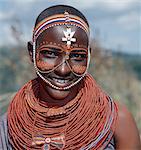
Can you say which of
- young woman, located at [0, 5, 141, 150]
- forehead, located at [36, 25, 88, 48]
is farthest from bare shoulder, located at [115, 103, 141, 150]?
forehead, located at [36, 25, 88, 48]

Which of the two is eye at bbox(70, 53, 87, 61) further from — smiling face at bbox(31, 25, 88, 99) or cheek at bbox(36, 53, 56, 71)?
cheek at bbox(36, 53, 56, 71)

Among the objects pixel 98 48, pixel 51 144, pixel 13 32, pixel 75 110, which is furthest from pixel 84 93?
pixel 98 48

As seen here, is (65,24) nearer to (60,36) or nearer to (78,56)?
(60,36)

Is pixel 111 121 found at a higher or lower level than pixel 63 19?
lower

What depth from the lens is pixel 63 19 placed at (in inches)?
121

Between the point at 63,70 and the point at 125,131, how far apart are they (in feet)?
1.69

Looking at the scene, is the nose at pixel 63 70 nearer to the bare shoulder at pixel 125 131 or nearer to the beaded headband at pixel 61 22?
the beaded headband at pixel 61 22

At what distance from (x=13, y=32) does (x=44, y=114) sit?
566cm

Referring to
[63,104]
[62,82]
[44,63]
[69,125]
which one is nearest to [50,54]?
[44,63]

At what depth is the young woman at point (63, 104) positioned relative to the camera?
3064 mm

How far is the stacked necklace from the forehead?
0.29 meters

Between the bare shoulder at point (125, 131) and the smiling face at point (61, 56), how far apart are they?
34 centimetres

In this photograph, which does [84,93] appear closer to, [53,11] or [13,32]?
[53,11]

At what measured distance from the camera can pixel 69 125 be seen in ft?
10.4
